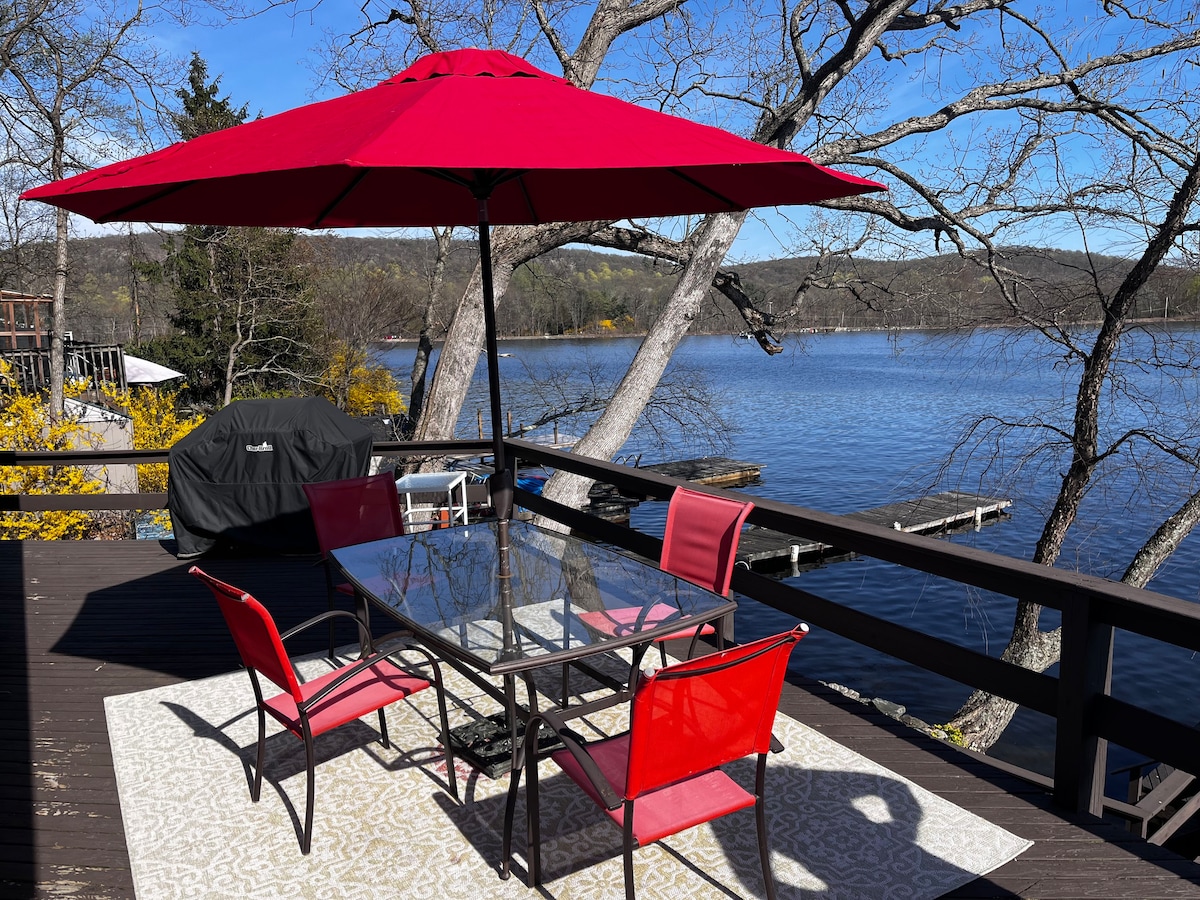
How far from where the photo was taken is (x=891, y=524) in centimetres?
2195

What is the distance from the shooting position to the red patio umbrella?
2.05 metres

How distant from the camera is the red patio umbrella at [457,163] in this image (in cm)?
205

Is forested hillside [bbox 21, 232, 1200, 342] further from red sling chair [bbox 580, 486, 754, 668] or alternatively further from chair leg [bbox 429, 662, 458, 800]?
chair leg [bbox 429, 662, 458, 800]

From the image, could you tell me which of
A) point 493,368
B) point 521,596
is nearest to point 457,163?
point 493,368

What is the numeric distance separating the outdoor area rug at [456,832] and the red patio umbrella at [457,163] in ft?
4.30

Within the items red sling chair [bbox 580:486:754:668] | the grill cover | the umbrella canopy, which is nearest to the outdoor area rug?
red sling chair [bbox 580:486:754:668]

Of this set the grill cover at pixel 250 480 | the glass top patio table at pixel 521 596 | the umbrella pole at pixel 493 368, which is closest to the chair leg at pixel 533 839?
the glass top patio table at pixel 521 596

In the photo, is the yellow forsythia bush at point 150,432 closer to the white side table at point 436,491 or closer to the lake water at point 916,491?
the lake water at point 916,491

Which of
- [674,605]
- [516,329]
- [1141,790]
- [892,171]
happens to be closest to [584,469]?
[674,605]

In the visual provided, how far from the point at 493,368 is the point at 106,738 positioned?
2213 millimetres

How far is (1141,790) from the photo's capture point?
29.6 feet

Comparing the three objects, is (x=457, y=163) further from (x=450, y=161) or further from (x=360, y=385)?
(x=360, y=385)

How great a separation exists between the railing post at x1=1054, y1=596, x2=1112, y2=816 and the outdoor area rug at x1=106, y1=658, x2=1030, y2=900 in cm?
32

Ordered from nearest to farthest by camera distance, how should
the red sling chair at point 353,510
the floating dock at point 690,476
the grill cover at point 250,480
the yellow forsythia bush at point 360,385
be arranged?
the red sling chair at point 353,510
the grill cover at point 250,480
the floating dock at point 690,476
the yellow forsythia bush at point 360,385
